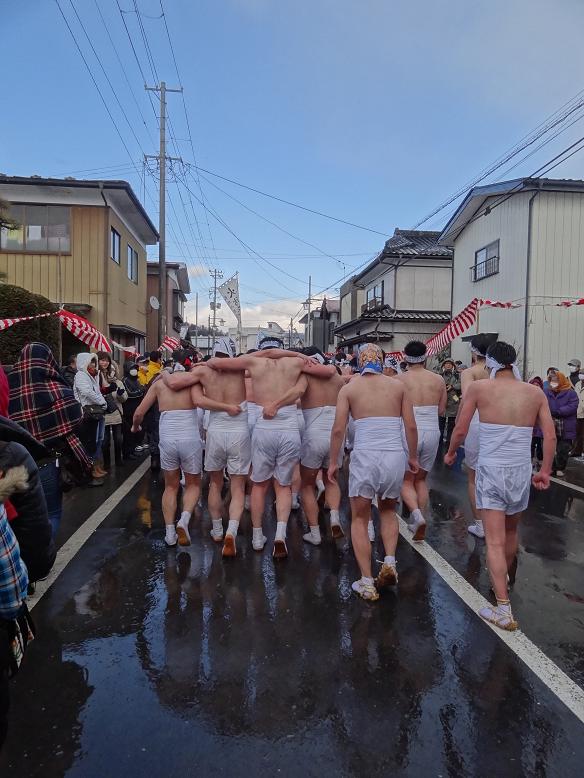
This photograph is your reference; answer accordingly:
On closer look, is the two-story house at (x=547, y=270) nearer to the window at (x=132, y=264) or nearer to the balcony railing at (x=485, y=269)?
the balcony railing at (x=485, y=269)

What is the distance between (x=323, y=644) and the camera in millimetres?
3271

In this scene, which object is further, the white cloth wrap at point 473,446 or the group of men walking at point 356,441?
the white cloth wrap at point 473,446

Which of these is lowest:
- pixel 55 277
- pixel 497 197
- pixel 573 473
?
pixel 573 473

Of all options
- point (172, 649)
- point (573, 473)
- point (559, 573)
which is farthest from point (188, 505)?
point (573, 473)

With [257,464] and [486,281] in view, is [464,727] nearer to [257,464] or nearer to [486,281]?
[257,464]

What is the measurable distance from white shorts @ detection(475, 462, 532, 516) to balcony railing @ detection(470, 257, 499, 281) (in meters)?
14.3

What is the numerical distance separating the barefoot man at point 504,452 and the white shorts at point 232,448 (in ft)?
7.06

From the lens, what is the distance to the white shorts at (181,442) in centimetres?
507

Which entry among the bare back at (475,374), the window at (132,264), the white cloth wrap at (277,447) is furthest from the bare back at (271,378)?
the window at (132,264)

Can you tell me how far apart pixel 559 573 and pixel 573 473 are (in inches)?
205

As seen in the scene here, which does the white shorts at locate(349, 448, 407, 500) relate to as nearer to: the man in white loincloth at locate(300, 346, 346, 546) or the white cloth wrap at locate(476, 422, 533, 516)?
the white cloth wrap at locate(476, 422, 533, 516)

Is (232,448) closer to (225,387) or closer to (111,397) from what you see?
(225,387)

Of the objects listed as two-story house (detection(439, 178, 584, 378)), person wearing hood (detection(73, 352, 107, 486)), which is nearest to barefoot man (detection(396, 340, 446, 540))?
person wearing hood (detection(73, 352, 107, 486))

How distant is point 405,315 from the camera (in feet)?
77.9
